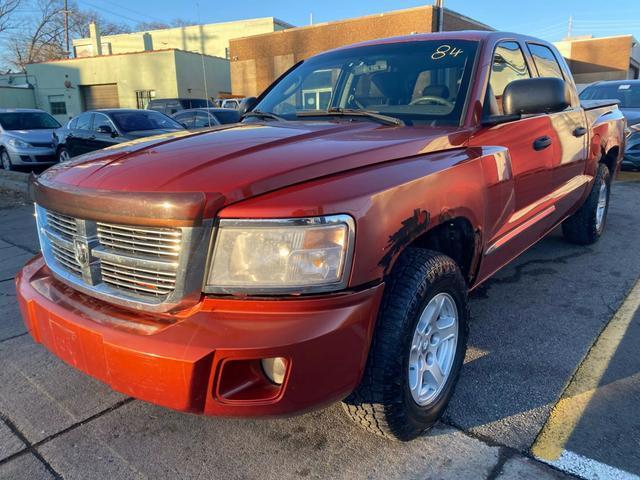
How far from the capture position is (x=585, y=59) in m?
36.2

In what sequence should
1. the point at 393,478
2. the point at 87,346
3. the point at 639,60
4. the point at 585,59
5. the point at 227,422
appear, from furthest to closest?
the point at 639,60 → the point at 585,59 → the point at 227,422 → the point at 393,478 → the point at 87,346

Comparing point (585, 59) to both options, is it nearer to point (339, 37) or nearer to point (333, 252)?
point (339, 37)

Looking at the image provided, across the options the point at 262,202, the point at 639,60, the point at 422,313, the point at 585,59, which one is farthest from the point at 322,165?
the point at 639,60

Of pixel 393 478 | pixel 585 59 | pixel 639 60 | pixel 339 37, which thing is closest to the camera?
pixel 393 478

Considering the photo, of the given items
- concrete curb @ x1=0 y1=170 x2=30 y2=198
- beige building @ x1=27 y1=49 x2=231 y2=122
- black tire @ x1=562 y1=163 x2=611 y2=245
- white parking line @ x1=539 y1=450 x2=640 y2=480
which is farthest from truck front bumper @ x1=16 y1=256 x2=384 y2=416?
beige building @ x1=27 y1=49 x2=231 y2=122

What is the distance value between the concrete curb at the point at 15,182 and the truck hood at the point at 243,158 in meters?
7.16

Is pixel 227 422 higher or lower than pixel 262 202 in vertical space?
lower

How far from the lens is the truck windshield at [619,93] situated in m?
10.1

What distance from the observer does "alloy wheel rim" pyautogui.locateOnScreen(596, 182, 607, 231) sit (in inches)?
195

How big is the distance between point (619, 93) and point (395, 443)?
10.6 meters

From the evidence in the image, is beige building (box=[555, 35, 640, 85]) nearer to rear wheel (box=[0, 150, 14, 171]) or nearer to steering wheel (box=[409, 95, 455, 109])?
rear wheel (box=[0, 150, 14, 171])

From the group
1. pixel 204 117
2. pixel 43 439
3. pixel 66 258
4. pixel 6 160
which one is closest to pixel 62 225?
pixel 66 258

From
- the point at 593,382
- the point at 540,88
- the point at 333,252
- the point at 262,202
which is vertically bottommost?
the point at 593,382

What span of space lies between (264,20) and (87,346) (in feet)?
147
